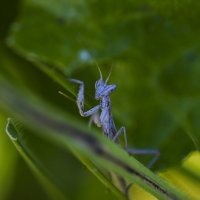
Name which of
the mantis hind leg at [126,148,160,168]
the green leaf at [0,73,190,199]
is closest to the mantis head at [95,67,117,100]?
the mantis hind leg at [126,148,160,168]

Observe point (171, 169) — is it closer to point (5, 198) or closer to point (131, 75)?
point (131, 75)

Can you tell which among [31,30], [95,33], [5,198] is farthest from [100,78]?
[5,198]

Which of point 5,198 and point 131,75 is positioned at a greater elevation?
point 131,75

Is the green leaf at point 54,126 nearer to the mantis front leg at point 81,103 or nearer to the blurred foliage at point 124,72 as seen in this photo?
the mantis front leg at point 81,103

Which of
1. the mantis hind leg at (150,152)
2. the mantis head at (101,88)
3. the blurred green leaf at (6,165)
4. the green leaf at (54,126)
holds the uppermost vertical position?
the green leaf at (54,126)

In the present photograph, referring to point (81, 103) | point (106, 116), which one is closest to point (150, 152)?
point (106, 116)

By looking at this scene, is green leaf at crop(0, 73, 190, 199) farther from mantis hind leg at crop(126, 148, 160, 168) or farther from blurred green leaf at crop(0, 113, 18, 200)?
blurred green leaf at crop(0, 113, 18, 200)

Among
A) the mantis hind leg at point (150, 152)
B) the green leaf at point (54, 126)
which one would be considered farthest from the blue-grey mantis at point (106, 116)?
the green leaf at point (54, 126)

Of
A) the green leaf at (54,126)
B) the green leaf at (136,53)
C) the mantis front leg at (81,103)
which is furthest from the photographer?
the green leaf at (136,53)
